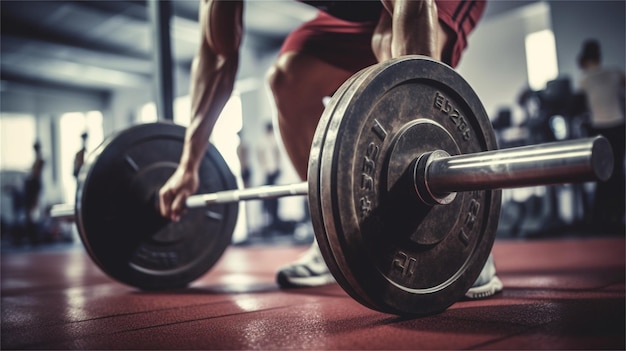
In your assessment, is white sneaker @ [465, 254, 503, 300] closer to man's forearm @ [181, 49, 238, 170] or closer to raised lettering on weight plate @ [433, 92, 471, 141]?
raised lettering on weight plate @ [433, 92, 471, 141]

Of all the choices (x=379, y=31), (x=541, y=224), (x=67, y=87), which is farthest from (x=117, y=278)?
(x=67, y=87)

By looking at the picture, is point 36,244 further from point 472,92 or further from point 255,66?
point 472,92

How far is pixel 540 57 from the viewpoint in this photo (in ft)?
21.3

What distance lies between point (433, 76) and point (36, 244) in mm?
7603

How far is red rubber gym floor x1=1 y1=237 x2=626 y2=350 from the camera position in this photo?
67 cm

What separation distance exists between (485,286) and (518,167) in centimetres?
40

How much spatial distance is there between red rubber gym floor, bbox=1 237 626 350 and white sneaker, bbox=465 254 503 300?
2 centimetres

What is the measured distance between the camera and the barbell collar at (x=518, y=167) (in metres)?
0.63

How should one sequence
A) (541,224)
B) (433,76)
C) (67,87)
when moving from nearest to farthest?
(433,76) → (541,224) → (67,87)

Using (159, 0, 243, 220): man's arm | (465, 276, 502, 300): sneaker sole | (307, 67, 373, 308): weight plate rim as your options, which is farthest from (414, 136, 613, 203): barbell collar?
(159, 0, 243, 220): man's arm

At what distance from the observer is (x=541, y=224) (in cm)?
371

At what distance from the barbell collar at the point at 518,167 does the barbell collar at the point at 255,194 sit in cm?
26

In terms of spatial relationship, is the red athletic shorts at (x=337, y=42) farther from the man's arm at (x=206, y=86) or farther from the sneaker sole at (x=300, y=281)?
the sneaker sole at (x=300, y=281)

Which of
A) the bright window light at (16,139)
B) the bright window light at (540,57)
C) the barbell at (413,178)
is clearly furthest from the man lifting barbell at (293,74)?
the bright window light at (16,139)
